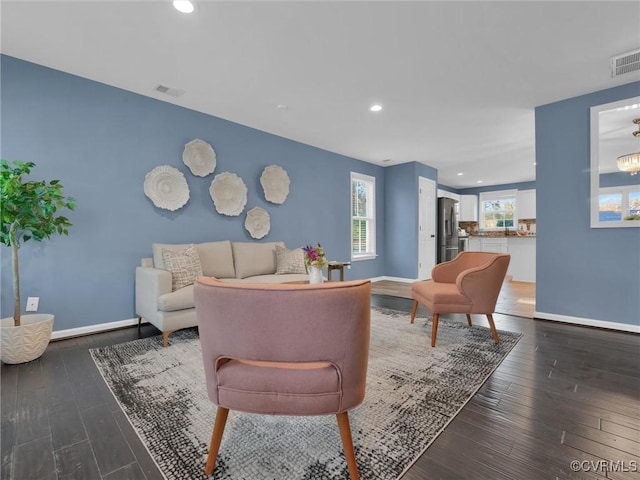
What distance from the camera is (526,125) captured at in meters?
4.10

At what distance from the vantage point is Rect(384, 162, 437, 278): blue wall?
6094mm

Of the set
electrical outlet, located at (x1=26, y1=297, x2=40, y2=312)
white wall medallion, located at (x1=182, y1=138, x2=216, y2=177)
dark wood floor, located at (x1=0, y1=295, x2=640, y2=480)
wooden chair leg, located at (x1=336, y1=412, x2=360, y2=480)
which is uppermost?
white wall medallion, located at (x1=182, y1=138, x2=216, y2=177)

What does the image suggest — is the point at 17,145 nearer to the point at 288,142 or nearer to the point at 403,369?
the point at 288,142

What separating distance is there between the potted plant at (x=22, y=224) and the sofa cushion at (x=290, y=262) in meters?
2.17

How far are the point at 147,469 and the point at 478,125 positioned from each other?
4827mm

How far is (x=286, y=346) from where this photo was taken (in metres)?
1.05

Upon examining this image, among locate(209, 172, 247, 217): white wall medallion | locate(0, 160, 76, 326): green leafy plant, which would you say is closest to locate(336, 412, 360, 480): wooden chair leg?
locate(0, 160, 76, 326): green leafy plant

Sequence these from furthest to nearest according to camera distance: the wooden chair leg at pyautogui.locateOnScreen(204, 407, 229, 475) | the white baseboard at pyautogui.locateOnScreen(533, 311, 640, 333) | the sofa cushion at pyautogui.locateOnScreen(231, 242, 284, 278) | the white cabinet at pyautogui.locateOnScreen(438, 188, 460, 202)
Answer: the white cabinet at pyautogui.locateOnScreen(438, 188, 460, 202) → the sofa cushion at pyautogui.locateOnScreen(231, 242, 284, 278) → the white baseboard at pyautogui.locateOnScreen(533, 311, 640, 333) → the wooden chair leg at pyautogui.locateOnScreen(204, 407, 229, 475)

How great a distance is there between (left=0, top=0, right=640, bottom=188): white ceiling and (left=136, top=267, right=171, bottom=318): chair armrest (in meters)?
1.87

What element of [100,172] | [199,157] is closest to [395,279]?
[199,157]

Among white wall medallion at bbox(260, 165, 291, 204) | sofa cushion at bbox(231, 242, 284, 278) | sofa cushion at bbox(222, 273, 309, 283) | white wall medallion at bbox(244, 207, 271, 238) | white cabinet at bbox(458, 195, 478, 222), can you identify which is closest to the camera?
sofa cushion at bbox(222, 273, 309, 283)

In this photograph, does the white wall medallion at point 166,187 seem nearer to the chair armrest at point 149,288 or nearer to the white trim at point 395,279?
the chair armrest at point 149,288

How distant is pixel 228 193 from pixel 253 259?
0.95m

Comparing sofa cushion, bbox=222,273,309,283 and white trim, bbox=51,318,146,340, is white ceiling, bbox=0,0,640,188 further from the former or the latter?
white trim, bbox=51,318,146,340
